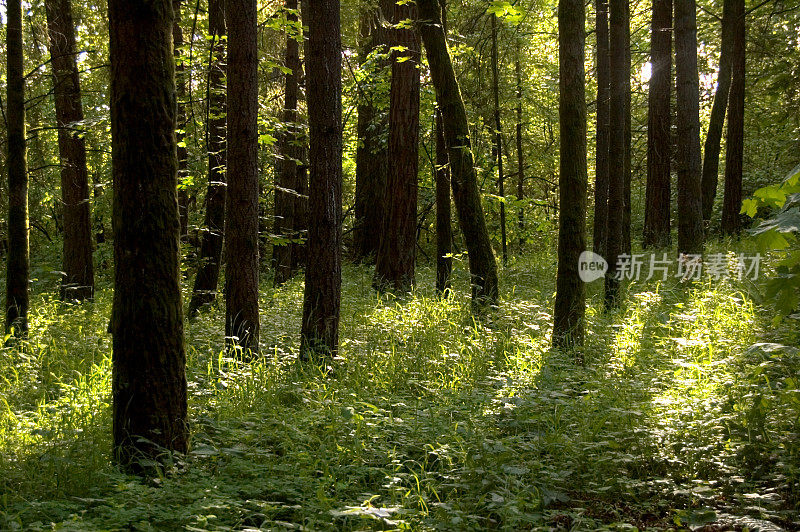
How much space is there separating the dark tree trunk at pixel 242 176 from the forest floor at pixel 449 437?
2.40 feet

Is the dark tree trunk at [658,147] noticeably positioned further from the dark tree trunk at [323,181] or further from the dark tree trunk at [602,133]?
the dark tree trunk at [323,181]

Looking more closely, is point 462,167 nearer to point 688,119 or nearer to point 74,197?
point 688,119

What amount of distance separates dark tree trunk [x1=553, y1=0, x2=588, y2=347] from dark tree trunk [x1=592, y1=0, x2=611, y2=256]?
3828mm

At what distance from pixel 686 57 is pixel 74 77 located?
1170cm

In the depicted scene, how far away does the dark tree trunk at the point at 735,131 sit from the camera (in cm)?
1550

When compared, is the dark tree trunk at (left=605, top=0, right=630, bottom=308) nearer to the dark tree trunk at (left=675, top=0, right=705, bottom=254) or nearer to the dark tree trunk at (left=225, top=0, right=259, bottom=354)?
the dark tree trunk at (left=675, top=0, right=705, bottom=254)

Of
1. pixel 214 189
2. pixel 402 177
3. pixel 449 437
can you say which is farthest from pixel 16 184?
pixel 449 437

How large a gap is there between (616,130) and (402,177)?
161 inches

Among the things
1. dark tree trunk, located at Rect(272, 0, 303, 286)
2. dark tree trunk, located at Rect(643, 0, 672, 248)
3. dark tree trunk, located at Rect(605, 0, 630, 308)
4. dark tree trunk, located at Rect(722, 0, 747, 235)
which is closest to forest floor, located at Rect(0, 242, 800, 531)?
dark tree trunk, located at Rect(605, 0, 630, 308)

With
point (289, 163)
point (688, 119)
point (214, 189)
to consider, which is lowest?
point (214, 189)

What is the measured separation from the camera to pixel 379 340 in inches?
316

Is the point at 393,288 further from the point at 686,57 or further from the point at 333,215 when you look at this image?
the point at 686,57

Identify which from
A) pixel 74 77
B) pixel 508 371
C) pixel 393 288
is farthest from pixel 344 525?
pixel 74 77

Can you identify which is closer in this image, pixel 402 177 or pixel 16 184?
pixel 16 184
